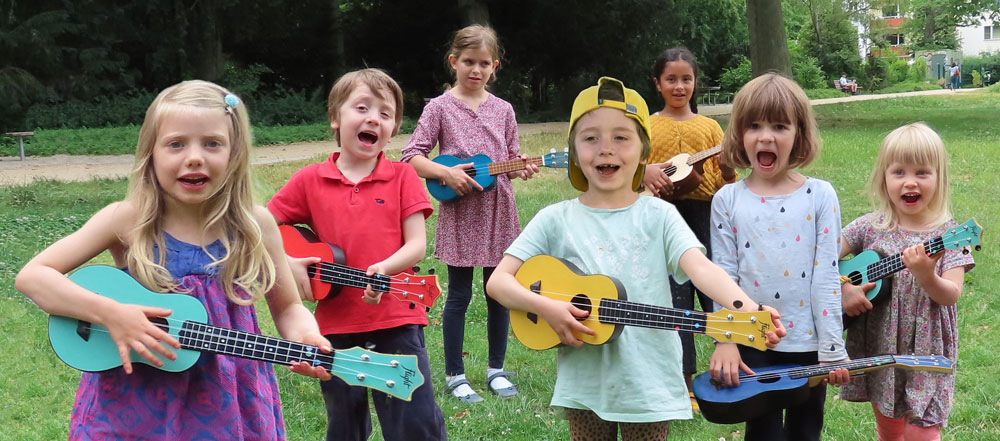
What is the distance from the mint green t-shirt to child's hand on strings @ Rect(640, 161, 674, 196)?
142 cm

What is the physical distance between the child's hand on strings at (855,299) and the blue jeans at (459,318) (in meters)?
2.05

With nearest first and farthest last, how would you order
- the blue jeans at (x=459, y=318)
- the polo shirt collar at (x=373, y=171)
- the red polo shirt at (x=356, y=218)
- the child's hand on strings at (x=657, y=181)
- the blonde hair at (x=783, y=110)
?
1. the blonde hair at (x=783, y=110)
2. the red polo shirt at (x=356, y=218)
3. the polo shirt collar at (x=373, y=171)
4. the child's hand on strings at (x=657, y=181)
5. the blue jeans at (x=459, y=318)

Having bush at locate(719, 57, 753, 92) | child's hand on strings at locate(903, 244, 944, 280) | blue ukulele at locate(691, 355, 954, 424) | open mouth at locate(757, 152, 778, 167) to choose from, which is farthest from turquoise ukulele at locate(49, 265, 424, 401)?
bush at locate(719, 57, 753, 92)

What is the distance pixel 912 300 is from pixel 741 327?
1.18 m

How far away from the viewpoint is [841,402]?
16.8 ft

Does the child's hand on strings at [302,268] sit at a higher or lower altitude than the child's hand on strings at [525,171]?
lower

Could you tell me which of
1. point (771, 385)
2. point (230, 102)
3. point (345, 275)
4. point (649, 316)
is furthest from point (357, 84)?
point (771, 385)

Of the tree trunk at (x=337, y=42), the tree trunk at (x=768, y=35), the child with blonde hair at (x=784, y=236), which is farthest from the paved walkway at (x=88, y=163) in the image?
the child with blonde hair at (x=784, y=236)

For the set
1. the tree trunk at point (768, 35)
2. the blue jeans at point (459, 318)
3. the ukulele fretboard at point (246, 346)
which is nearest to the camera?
the ukulele fretboard at point (246, 346)

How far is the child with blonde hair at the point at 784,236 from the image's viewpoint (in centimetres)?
348

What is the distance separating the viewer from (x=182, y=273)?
2758 millimetres

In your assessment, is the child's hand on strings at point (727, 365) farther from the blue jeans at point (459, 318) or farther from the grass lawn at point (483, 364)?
the blue jeans at point (459, 318)

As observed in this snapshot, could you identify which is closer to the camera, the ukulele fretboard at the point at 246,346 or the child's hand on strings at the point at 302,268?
the ukulele fretboard at the point at 246,346

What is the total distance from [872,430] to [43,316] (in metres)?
5.96
